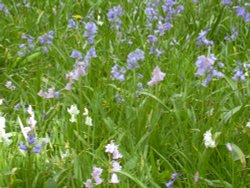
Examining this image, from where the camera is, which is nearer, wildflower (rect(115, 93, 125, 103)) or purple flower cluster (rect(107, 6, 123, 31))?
wildflower (rect(115, 93, 125, 103))

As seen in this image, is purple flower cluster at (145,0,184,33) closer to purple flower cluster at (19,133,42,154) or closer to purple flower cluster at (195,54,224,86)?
purple flower cluster at (195,54,224,86)

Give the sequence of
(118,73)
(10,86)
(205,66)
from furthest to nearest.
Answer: (10,86)
(118,73)
(205,66)

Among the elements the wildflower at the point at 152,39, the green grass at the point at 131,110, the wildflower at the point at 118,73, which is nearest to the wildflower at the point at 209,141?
the green grass at the point at 131,110

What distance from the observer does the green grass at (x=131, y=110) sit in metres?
2.29

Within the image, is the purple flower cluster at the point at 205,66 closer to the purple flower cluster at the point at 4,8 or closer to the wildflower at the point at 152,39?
the wildflower at the point at 152,39

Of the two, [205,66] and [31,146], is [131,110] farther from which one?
[31,146]

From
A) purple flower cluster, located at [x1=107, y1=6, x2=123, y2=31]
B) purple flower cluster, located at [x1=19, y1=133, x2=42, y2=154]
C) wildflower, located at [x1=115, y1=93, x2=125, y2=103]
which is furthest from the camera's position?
purple flower cluster, located at [x1=107, y1=6, x2=123, y2=31]

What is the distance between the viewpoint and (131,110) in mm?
2686

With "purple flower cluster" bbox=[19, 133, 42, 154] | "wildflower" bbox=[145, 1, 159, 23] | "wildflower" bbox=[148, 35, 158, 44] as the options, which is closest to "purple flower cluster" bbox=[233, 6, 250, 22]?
"wildflower" bbox=[145, 1, 159, 23]

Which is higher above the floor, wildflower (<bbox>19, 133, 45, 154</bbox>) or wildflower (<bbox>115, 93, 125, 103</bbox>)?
wildflower (<bbox>115, 93, 125, 103</bbox>)

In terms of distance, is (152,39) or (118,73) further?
(152,39)

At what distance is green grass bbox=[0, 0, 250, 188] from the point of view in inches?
90.2

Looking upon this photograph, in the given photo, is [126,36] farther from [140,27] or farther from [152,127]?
[152,127]

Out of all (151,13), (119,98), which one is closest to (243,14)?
(151,13)
